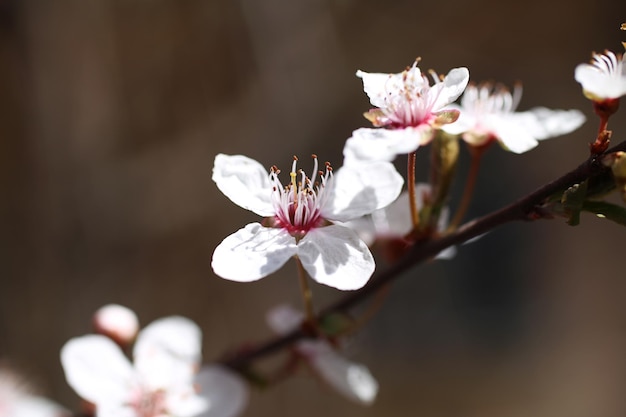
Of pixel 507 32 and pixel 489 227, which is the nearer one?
pixel 489 227

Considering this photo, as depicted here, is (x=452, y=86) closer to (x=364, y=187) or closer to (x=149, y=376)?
(x=364, y=187)

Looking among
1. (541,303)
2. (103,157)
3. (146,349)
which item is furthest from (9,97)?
(541,303)

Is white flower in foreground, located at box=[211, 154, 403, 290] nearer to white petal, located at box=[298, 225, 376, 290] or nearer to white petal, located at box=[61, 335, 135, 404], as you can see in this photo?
white petal, located at box=[298, 225, 376, 290]

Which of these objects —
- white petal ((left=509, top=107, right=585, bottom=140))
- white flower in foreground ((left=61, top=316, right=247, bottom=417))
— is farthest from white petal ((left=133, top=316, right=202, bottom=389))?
white petal ((left=509, top=107, right=585, bottom=140))

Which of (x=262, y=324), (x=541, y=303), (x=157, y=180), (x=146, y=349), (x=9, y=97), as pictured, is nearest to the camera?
(x=146, y=349)

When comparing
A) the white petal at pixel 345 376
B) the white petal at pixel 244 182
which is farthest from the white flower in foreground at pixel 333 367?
the white petal at pixel 244 182

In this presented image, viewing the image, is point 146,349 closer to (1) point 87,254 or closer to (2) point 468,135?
(2) point 468,135
